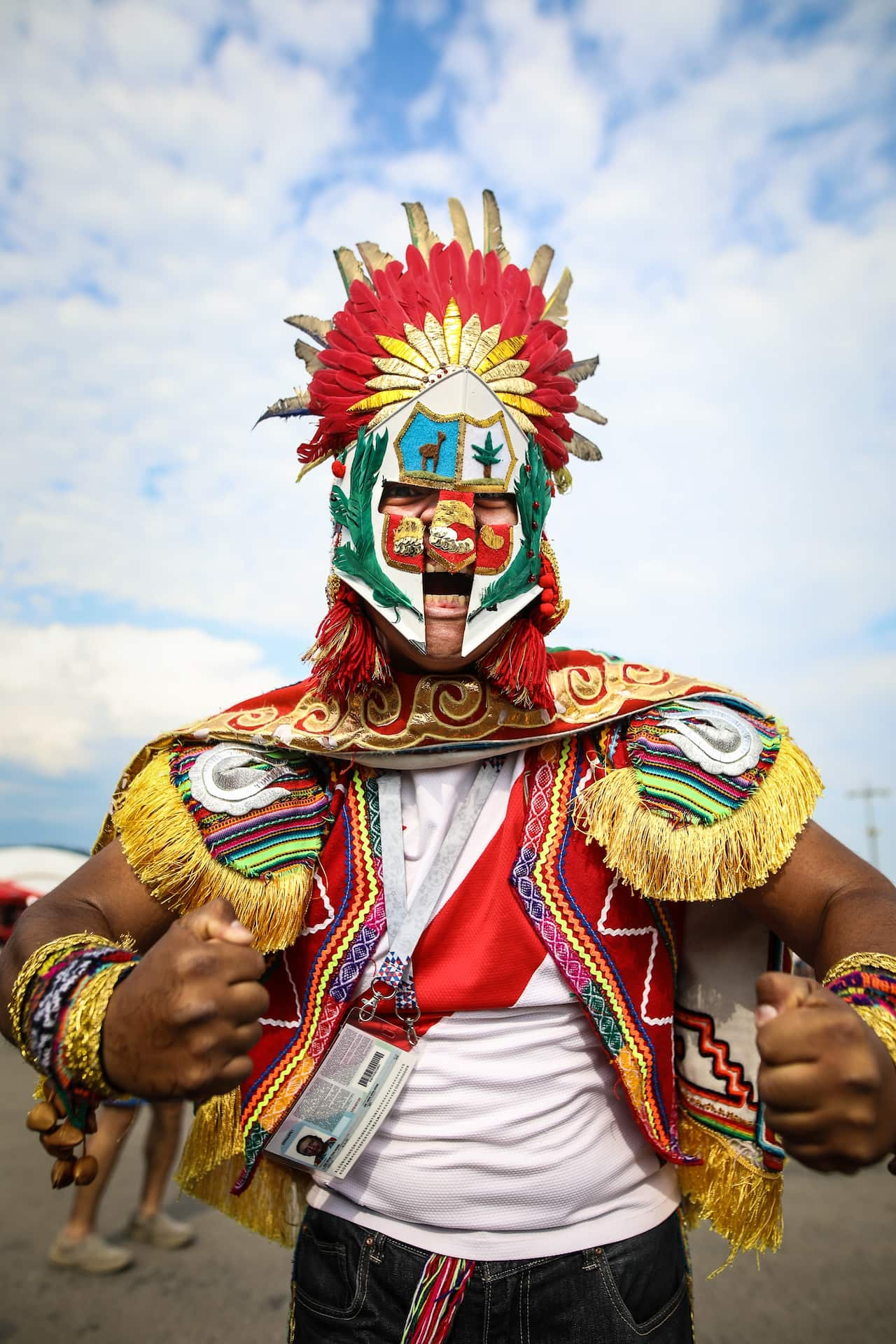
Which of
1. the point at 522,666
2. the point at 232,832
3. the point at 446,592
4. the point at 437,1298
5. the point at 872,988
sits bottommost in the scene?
the point at 437,1298

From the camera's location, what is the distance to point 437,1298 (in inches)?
60.3

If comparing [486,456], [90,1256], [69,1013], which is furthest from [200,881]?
[90,1256]

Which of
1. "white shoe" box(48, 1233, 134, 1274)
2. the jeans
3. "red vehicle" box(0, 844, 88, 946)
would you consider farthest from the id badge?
"red vehicle" box(0, 844, 88, 946)

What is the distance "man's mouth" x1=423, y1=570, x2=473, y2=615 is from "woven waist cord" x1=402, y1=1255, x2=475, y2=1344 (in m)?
1.14

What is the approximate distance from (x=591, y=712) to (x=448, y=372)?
75cm

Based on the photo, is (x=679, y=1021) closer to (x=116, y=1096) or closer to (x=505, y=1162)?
(x=505, y=1162)

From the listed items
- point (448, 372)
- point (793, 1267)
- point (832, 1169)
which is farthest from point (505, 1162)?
point (793, 1267)

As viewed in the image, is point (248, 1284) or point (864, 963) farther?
point (248, 1284)

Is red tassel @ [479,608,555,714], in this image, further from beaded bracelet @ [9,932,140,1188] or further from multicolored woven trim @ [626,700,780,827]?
beaded bracelet @ [9,932,140,1188]

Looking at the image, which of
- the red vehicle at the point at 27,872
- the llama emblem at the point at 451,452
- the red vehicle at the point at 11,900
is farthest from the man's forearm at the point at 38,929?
the red vehicle at the point at 27,872

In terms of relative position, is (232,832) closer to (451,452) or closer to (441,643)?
(441,643)

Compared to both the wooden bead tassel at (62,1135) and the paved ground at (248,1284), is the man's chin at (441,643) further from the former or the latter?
the paved ground at (248,1284)

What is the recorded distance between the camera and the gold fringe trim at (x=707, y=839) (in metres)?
1.58

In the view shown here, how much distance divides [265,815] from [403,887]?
11.8 inches
